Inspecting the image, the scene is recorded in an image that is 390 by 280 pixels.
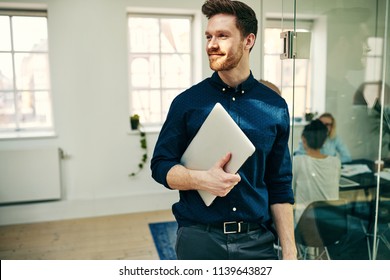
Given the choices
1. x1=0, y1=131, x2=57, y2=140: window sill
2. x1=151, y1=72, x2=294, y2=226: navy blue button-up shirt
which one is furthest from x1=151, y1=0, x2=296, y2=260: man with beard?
x1=0, y1=131, x2=57, y2=140: window sill

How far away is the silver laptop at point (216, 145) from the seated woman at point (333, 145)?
111 cm

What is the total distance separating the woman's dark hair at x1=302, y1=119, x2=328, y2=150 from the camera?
1.91m

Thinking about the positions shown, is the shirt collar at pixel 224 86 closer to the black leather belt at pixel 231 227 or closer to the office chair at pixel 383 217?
the black leather belt at pixel 231 227

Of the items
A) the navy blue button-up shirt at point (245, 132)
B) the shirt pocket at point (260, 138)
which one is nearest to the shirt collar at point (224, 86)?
the navy blue button-up shirt at point (245, 132)

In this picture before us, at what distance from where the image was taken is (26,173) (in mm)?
2828

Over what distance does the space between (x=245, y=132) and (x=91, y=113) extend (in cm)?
124

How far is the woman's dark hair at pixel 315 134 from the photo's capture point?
1.91m

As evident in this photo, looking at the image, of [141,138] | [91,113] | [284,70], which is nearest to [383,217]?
[284,70]

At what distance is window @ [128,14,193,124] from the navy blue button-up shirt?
1434mm

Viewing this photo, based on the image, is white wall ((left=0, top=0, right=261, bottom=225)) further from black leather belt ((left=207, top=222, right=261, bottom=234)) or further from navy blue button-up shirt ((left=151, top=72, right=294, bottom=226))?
black leather belt ((left=207, top=222, right=261, bottom=234))

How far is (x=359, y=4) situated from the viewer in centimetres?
174

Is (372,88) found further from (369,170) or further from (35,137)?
(35,137)

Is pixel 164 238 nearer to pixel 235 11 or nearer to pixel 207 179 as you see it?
pixel 207 179

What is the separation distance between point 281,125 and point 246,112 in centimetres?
10
